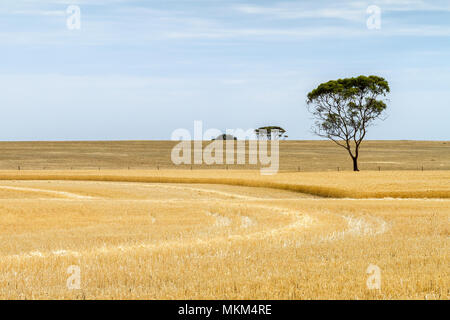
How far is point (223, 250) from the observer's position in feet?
50.9

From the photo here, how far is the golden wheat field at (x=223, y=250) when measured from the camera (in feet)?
33.5

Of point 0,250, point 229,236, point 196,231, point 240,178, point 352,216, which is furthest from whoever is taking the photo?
point 240,178

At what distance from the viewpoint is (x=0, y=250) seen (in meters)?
17.3

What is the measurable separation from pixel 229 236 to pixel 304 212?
9414 mm

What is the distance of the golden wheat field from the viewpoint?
10.2 metres

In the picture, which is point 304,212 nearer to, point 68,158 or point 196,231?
point 196,231

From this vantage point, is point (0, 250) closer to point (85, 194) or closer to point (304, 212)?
point (304, 212)

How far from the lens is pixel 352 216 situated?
86.0ft

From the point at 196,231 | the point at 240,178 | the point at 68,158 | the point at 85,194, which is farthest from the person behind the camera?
the point at 68,158
